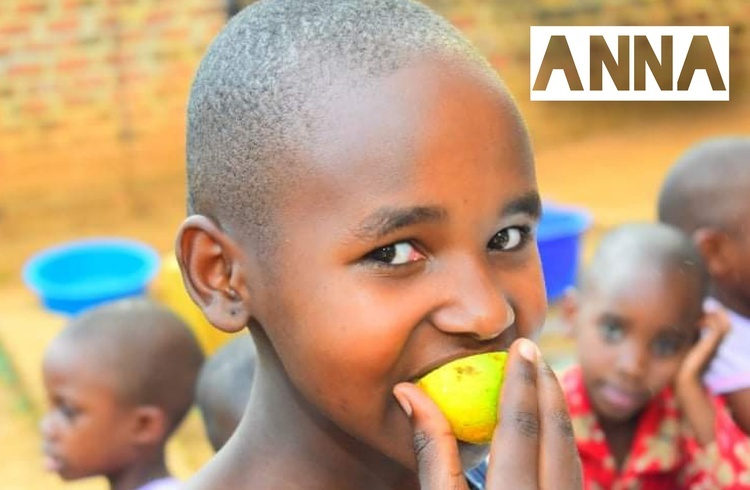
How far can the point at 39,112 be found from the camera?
7305 mm

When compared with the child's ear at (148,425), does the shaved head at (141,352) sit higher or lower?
higher

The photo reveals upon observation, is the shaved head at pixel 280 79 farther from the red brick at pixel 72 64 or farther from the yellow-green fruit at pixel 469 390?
the red brick at pixel 72 64

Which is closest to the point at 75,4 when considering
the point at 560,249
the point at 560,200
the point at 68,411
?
the point at 560,200

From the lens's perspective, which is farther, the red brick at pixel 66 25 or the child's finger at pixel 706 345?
the red brick at pixel 66 25

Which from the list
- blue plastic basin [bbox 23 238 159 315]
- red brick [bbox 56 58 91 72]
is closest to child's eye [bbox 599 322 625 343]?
blue plastic basin [bbox 23 238 159 315]

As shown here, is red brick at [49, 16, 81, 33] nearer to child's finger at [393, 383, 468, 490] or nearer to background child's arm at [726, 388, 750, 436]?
background child's arm at [726, 388, 750, 436]

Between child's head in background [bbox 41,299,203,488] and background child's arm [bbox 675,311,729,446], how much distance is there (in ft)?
4.36

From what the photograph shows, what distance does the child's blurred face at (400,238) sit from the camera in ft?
4.68

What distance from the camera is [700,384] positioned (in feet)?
10.3

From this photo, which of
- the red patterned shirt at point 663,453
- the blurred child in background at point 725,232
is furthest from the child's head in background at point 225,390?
the blurred child in background at point 725,232

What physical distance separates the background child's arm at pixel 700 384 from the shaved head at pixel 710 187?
36 cm

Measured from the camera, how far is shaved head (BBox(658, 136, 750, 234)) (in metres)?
3.41

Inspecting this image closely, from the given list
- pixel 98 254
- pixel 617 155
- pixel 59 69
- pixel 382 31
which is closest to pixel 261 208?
pixel 382 31

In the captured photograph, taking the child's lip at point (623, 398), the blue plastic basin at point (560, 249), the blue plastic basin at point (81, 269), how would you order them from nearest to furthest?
1. the child's lip at point (623, 398)
2. the blue plastic basin at point (560, 249)
3. the blue plastic basin at point (81, 269)
